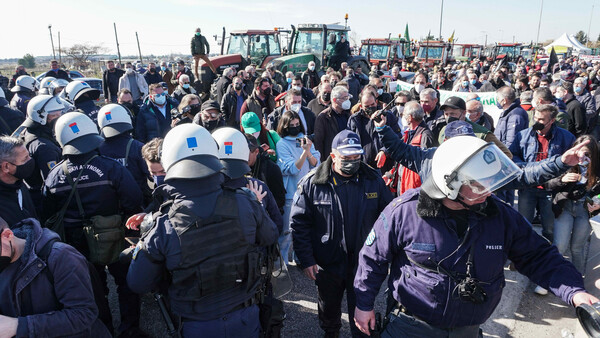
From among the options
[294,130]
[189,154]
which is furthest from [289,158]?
[189,154]

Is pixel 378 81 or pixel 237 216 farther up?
pixel 378 81

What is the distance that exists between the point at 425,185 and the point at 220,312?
52.6 inches

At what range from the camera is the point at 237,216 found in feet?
6.56

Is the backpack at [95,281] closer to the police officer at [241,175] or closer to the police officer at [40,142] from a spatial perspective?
the police officer at [241,175]

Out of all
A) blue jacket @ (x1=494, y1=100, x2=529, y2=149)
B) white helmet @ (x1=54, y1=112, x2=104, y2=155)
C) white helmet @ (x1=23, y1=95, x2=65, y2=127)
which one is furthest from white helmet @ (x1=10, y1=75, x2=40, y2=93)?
blue jacket @ (x1=494, y1=100, x2=529, y2=149)

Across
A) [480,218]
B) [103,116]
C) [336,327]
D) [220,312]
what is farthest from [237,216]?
Answer: [103,116]

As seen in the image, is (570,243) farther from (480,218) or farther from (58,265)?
(58,265)

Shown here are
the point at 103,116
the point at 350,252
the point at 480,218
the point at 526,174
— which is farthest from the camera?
the point at 103,116

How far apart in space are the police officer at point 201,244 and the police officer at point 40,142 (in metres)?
2.40

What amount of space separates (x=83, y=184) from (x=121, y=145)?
37.9 inches

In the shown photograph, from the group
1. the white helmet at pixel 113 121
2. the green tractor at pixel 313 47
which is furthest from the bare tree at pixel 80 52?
the white helmet at pixel 113 121

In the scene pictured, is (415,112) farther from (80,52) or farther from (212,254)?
(80,52)

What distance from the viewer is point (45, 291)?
6.09 feet

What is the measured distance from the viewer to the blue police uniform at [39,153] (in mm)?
3697
